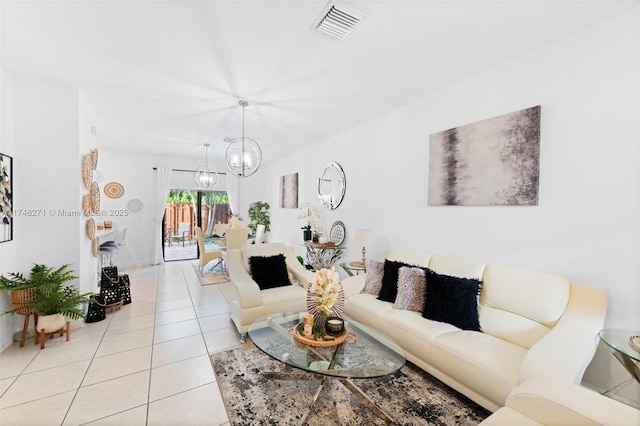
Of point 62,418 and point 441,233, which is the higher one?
point 441,233

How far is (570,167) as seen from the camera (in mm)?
2074

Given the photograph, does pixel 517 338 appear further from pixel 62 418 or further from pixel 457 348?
pixel 62 418

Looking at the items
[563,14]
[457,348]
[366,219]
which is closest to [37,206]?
[366,219]

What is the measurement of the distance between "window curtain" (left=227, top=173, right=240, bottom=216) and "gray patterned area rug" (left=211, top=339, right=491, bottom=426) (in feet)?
18.5

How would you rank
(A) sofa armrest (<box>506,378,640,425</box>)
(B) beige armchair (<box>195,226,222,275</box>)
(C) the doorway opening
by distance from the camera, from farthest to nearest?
1. (C) the doorway opening
2. (B) beige armchair (<box>195,226,222,275</box>)
3. (A) sofa armrest (<box>506,378,640,425</box>)

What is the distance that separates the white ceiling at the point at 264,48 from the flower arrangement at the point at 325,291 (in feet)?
6.20

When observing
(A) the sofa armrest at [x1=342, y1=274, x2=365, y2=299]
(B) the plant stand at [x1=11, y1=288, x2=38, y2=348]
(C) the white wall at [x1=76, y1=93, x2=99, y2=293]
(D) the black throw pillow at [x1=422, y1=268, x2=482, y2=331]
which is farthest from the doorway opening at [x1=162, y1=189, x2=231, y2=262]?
→ (D) the black throw pillow at [x1=422, y1=268, x2=482, y2=331]

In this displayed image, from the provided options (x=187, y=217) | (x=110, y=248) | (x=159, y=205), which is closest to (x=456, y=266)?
(x=110, y=248)

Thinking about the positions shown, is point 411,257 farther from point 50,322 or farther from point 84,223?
point 84,223

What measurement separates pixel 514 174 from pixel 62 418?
392 cm

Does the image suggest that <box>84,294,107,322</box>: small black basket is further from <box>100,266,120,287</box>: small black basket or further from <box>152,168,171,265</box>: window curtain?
<box>152,168,171,265</box>: window curtain

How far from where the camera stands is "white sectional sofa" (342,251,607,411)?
1.63m

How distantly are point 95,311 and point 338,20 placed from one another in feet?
13.6

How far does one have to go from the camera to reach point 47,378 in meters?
2.19
